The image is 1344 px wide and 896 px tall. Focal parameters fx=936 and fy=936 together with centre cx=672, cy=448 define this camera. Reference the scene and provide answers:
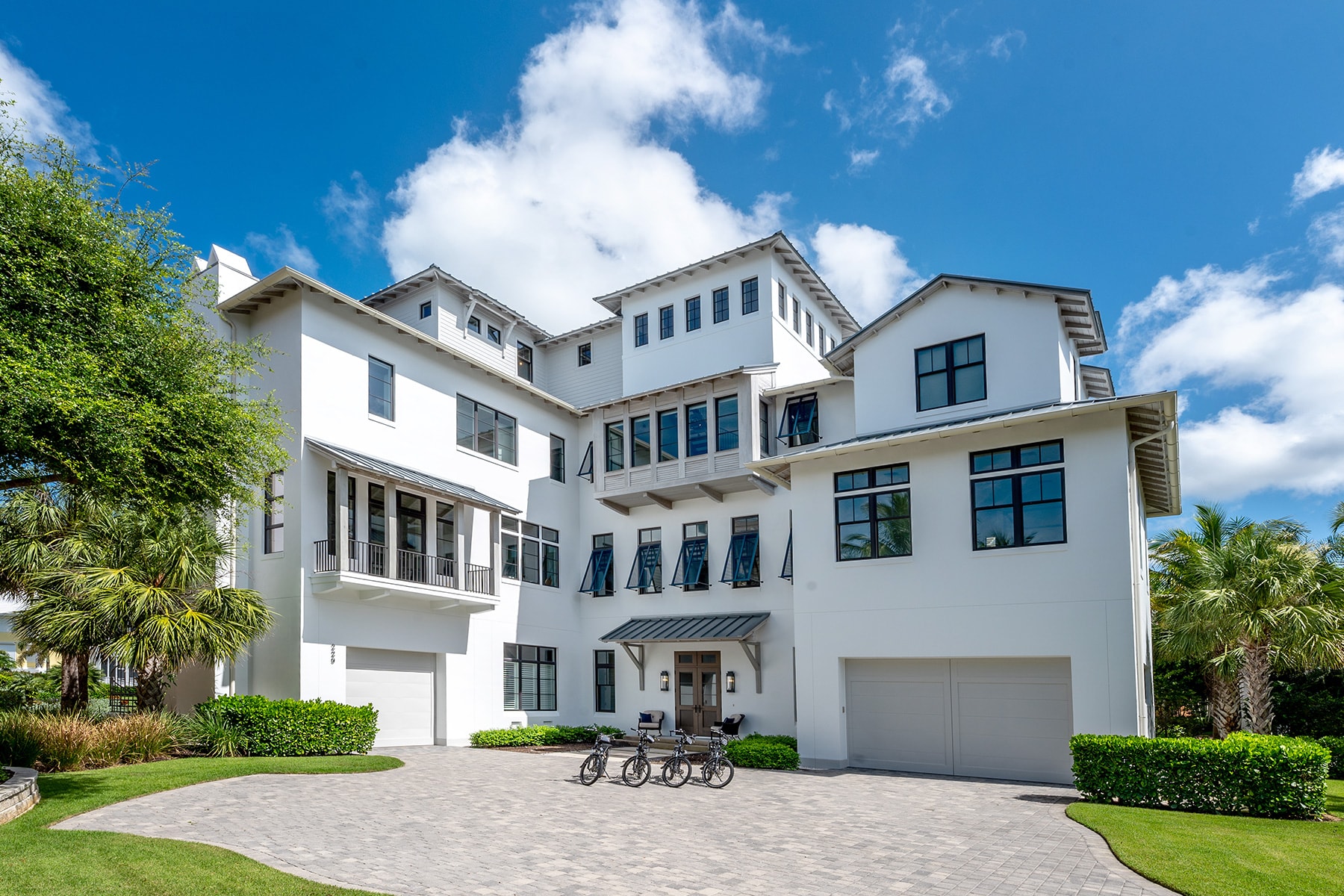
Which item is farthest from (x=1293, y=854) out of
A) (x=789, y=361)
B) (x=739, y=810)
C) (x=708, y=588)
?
(x=789, y=361)

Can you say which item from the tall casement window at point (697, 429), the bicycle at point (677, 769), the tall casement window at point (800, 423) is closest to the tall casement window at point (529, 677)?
the tall casement window at point (697, 429)

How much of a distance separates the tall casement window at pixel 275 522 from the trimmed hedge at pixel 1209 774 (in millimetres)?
16113

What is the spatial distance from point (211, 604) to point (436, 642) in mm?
6012

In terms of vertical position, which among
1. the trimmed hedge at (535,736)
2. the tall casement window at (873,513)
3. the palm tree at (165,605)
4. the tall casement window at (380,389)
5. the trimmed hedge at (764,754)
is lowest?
the trimmed hedge at (535,736)

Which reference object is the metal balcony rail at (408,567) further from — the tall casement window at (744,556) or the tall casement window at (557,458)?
the tall casement window at (744,556)

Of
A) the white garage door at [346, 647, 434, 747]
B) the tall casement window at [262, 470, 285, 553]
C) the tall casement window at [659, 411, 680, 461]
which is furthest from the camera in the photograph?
the tall casement window at [659, 411, 680, 461]

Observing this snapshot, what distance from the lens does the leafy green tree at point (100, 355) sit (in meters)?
10.6

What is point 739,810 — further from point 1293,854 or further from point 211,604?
point 211,604

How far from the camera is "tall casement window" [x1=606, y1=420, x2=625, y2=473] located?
2700 cm

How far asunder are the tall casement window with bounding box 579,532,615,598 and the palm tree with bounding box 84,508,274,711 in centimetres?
1043

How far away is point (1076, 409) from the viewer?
16.7 metres

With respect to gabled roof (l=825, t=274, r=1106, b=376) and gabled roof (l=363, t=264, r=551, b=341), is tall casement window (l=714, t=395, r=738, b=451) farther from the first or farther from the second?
gabled roof (l=363, t=264, r=551, b=341)

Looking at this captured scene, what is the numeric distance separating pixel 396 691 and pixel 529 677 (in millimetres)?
4508

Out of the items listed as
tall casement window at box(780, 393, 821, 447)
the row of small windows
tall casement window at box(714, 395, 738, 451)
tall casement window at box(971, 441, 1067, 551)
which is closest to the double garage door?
tall casement window at box(971, 441, 1067, 551)
